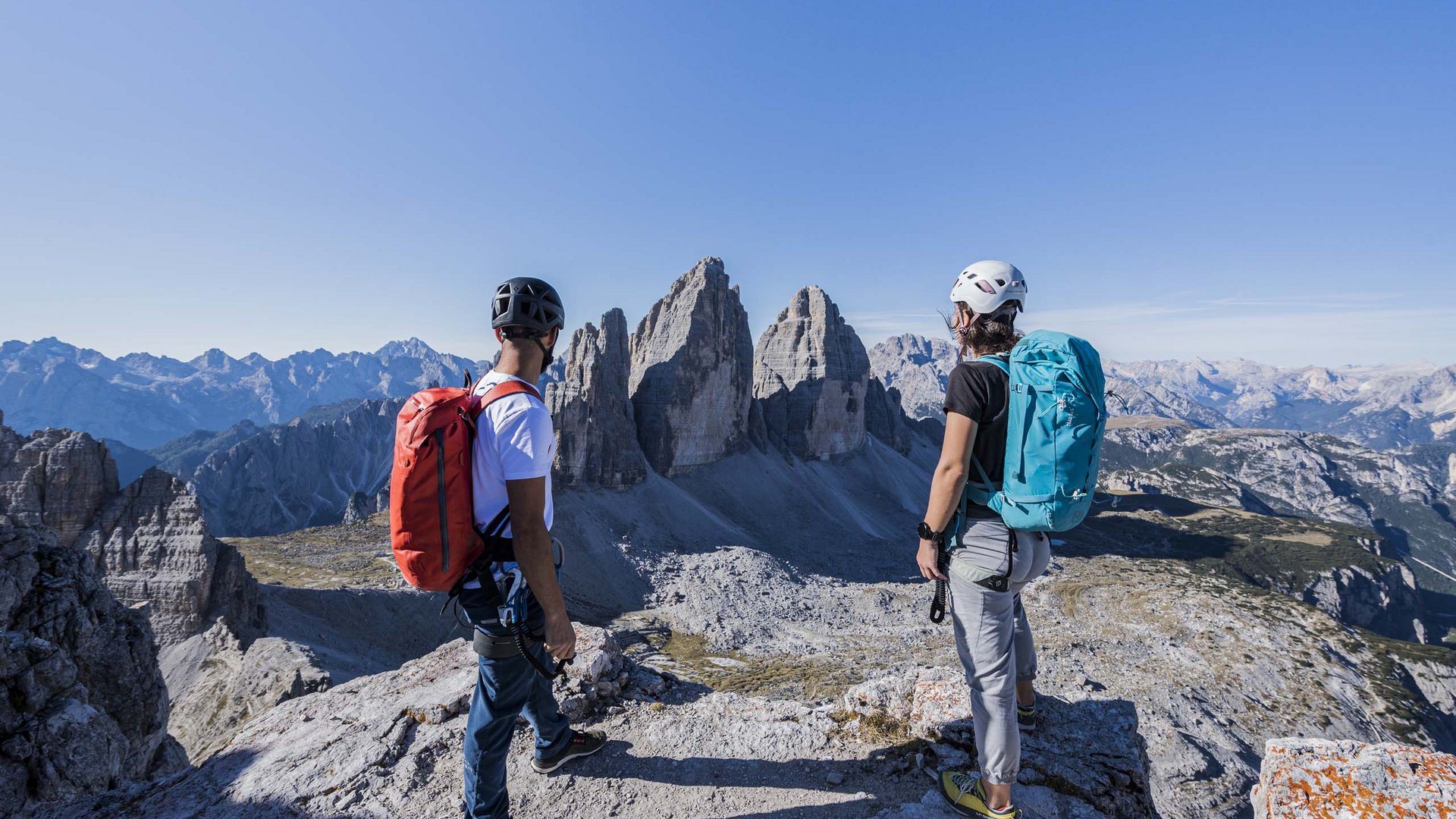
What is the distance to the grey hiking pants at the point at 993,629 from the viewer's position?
4.10 meters

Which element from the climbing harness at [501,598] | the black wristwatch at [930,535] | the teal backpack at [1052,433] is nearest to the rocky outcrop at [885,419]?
the black wristwatch at [930,535]

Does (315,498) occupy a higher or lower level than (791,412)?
lower

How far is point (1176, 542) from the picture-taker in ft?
272

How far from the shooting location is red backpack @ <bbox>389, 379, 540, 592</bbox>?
3.51 m

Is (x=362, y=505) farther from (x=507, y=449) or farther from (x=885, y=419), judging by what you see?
(x=507, y=449)

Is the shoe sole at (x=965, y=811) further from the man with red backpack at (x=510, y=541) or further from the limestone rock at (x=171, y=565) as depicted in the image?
the limestone rock at (x=171, y=565)

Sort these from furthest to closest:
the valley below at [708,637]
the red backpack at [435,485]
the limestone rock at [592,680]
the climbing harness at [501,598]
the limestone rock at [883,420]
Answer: the limestone rock at [883,420]
the limestone rock at [592,680]
the valley below at [708,637]
the climbing harness at [501,598]
the red backpack at [435,485]

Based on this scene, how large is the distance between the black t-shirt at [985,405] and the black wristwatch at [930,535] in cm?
47

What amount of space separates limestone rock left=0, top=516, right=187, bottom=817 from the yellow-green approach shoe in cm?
925

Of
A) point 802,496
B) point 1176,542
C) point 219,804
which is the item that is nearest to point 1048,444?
point 219,804

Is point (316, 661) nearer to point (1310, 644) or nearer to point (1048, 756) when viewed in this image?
point (1048, 756)

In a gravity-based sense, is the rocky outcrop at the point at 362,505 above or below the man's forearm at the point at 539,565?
below

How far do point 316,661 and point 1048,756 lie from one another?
28.0m

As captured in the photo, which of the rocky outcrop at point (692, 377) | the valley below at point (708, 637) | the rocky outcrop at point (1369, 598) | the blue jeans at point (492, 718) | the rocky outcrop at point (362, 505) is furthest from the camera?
the rocky outcrop at point (362, 505)
